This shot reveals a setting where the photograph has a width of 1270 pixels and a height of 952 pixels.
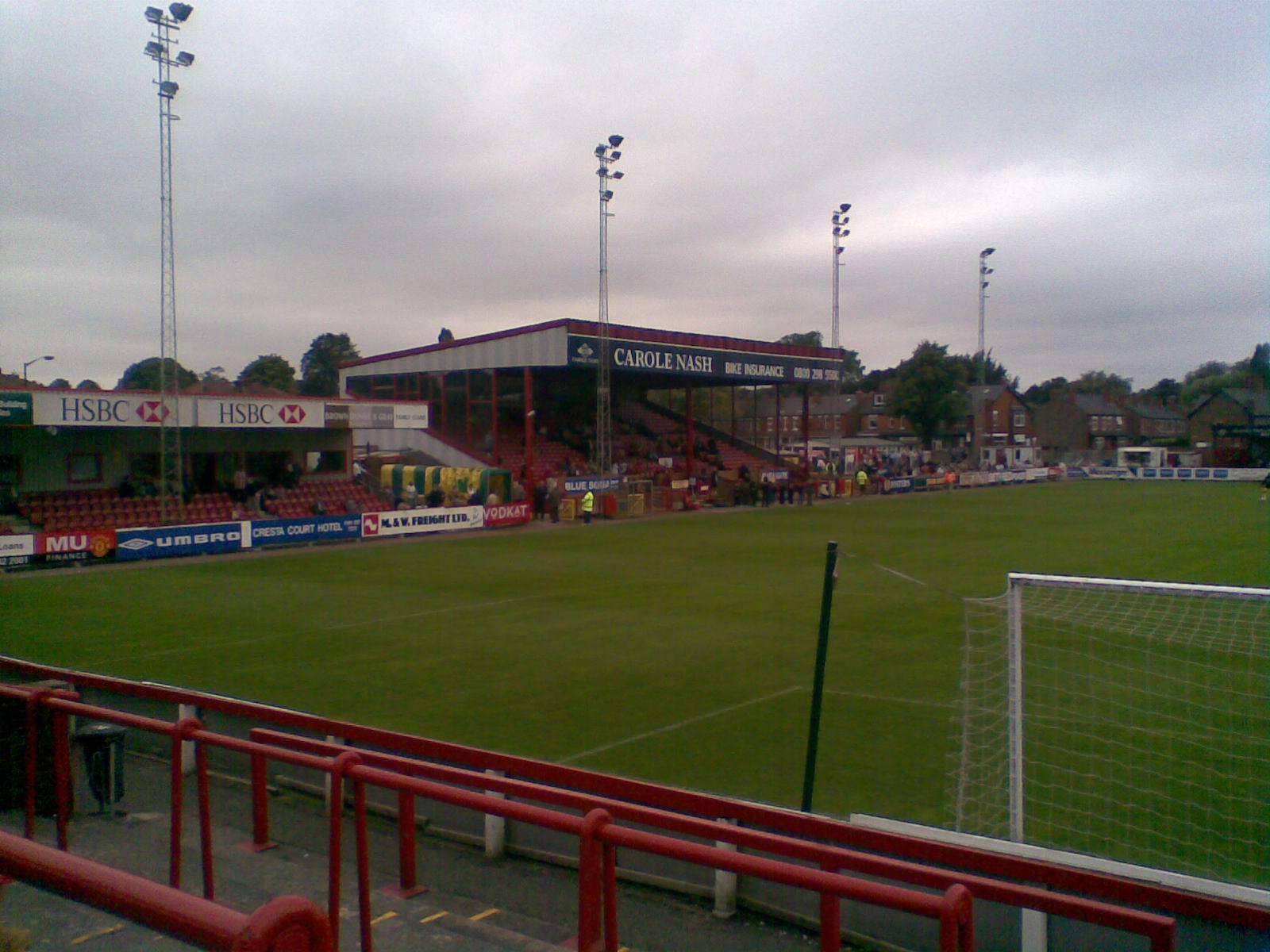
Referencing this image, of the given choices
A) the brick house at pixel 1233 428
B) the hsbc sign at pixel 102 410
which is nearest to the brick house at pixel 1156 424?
the brick house at pixel 1233 428

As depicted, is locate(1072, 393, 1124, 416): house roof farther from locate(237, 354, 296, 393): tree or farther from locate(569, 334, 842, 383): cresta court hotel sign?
locate(237, 354, 296, 393): tree

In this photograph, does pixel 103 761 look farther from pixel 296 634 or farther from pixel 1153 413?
pixel 1153 413

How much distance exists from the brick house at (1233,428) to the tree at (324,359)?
85.3 meters

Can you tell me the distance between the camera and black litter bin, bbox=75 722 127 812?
6.82 m

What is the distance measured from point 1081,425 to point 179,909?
103355mm

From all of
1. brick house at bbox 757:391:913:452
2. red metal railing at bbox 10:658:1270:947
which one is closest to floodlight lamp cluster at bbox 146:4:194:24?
red metal railing at bbox 10:658:1270:947

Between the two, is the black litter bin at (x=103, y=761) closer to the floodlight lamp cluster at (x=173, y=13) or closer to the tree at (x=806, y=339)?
the floodlight lamp cluster at (x=173, y=13)

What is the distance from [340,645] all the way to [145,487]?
19369 millimetres

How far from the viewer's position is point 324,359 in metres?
109

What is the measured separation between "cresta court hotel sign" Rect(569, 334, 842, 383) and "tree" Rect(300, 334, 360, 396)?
7037cm

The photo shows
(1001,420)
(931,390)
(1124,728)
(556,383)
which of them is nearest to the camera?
(1124,728)

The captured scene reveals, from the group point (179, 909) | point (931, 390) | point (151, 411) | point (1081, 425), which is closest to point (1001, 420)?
point (1081, 425)

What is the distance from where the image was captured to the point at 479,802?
3754mm

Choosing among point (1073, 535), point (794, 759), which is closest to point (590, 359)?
point (1073, 535)
